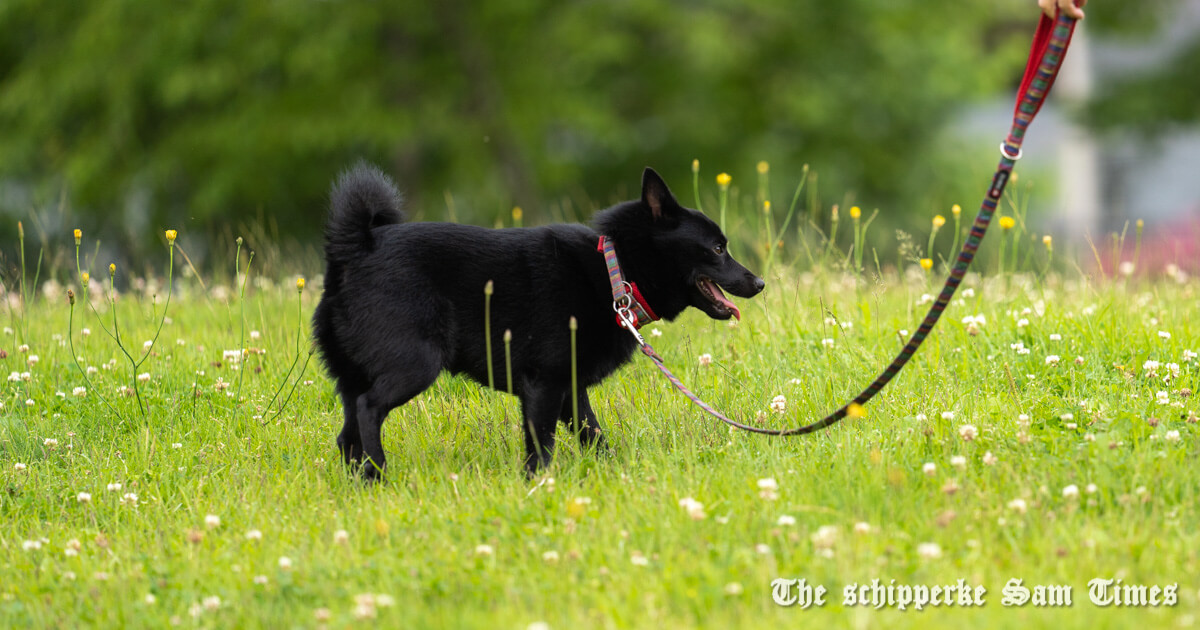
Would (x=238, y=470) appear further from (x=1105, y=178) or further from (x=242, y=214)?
(x=1105, y=178)

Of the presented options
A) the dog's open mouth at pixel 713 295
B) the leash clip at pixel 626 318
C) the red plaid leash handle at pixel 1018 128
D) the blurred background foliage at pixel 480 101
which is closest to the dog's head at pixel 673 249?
the dog's open mouth at pixel 713 295

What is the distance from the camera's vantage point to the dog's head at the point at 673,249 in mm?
4105

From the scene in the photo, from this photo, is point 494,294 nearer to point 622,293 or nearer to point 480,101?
point 622,293

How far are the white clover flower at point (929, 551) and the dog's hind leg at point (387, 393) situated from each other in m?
1.84

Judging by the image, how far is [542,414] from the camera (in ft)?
12.7

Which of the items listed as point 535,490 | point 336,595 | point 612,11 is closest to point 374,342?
point 535,490

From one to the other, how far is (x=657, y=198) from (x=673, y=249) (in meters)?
0.22

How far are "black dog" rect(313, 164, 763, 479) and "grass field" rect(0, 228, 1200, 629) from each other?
0.26 metres

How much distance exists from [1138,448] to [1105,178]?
22.7 meters

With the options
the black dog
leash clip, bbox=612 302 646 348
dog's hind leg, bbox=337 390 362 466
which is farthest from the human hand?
dog's hind leg, bbox=337 390 362 466

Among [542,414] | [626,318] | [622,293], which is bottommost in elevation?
[542,414]

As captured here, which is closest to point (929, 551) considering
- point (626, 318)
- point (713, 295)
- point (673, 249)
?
point (626, 318)

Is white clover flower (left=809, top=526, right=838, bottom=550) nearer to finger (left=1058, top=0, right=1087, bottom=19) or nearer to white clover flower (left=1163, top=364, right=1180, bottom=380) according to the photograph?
finger (left=1058, top=0, right=1087, bottom=19)

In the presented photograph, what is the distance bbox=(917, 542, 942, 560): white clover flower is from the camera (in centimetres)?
270
